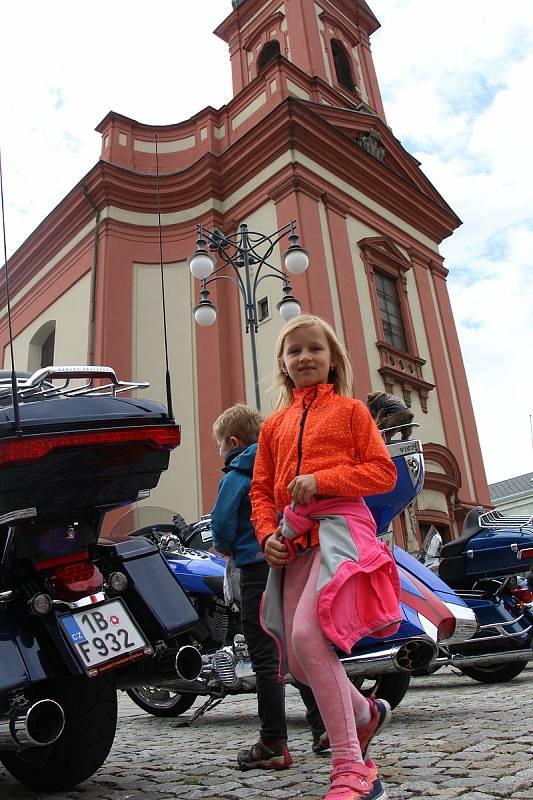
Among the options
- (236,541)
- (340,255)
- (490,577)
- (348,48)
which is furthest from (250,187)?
(236,541)

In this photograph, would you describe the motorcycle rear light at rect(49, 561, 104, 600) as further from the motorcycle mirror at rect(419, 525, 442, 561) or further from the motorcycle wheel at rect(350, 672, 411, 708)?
the motorcycle mirror at rect(419, 525, 442, 561)

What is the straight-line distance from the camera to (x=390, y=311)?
16562mm

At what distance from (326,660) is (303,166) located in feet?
47.3

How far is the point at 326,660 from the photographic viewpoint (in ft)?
6.00

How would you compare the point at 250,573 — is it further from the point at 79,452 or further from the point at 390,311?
the point at 390,311

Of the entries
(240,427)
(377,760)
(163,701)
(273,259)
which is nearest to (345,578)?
(377,760)

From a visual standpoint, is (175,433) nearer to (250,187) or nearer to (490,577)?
(490,577)

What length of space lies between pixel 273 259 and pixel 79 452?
42.6 ft

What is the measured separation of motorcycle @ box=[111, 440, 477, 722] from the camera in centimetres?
305

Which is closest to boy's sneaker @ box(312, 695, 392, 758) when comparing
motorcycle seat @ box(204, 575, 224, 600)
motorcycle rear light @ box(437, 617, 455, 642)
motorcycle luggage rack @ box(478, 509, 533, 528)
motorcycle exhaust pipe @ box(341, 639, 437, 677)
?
motorcycle exhaust pipe @ box(341, 639, 437, 677)

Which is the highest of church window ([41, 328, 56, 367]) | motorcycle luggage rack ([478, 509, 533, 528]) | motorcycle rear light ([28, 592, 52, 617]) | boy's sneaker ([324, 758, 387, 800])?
church window ([41, 328, 56, 367])

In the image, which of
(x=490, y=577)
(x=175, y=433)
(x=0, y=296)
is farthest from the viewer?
(x=0, y=296)

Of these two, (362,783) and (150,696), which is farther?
(150,696)

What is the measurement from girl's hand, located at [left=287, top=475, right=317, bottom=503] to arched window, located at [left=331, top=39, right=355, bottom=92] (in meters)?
21.5
